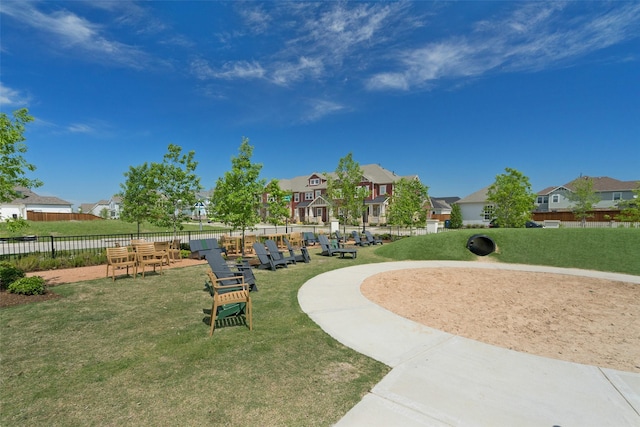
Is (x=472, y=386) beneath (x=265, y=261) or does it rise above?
beneath

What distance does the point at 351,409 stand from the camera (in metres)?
3.44

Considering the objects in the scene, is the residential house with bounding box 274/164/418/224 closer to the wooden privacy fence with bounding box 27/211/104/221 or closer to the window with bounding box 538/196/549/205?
the window with bounding box 538/196/549/205

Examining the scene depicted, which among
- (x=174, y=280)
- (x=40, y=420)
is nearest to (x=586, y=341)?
(x=40, y=420)

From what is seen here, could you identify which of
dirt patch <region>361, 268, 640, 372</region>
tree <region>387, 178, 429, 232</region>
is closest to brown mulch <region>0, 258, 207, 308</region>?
dirt patch <region>361, 268, 640, 372</region>

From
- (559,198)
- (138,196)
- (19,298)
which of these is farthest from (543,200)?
(19,298)

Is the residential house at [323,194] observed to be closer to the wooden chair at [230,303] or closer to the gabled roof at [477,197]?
the gabled roof at [477,197]

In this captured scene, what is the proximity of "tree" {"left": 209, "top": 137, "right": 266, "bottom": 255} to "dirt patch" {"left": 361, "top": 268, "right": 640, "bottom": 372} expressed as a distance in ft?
23.5

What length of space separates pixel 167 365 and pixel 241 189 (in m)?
11.0

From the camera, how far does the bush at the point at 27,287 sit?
7875 mm

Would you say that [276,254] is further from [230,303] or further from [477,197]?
[477,197]

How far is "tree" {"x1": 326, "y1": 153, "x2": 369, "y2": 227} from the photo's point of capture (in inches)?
1053

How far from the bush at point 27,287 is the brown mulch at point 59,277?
11 centimetres

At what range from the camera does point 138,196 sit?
1948 cm

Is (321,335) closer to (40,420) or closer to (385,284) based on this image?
(40,420)
